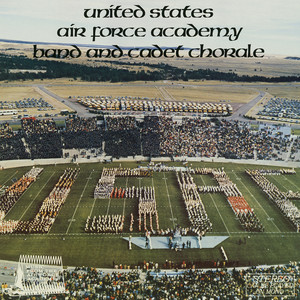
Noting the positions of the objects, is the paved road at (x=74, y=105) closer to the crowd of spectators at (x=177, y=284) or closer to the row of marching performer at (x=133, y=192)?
the row of marching performer at (x=133, y=192)

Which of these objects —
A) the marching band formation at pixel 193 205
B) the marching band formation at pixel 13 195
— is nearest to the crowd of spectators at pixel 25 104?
the marching band formation at pixel 13 195

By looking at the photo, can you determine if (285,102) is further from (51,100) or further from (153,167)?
(51,100)

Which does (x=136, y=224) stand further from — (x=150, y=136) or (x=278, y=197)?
(x=150, y=136)

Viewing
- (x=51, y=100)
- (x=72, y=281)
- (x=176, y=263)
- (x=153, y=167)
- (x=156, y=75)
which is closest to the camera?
(x=72, y=281)

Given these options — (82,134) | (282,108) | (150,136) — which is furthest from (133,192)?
(282,108)

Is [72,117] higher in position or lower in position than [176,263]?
higher

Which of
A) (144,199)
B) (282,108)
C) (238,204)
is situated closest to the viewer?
(238,204)

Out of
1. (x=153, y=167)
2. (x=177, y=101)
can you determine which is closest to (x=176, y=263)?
(x=153, y=167)
